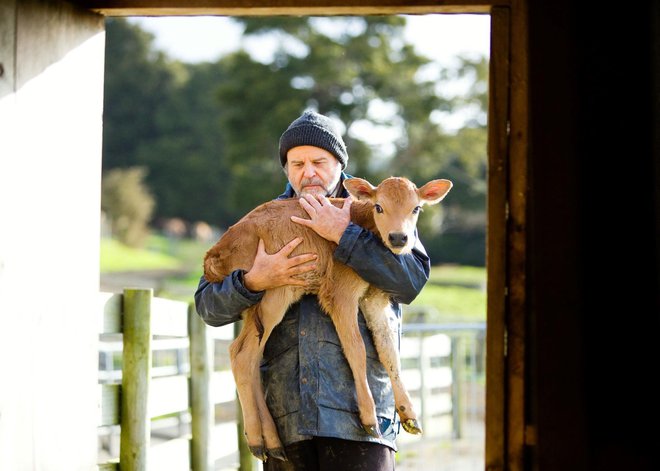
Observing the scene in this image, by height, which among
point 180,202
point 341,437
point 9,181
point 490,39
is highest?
point 180,202

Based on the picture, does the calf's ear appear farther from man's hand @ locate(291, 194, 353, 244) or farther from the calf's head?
man's hand @ locate(291, 194, 353, 244)

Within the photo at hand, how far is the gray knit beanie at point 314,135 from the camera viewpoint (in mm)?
4168

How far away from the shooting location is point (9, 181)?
3.70 metres

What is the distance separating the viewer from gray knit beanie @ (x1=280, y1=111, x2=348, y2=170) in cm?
417

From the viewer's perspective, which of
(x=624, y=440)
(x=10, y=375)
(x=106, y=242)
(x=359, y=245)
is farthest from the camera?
(x=106, y=242)

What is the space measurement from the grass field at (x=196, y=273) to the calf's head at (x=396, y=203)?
68.6 feet

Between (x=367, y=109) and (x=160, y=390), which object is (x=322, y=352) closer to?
(x=160, y=390)

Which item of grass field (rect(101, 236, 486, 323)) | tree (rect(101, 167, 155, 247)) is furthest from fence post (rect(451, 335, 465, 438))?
tree (rect(101, 167, 155, 247))

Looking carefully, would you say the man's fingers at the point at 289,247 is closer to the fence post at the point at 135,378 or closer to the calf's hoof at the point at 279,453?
the calf's hoof at the point at 279,453

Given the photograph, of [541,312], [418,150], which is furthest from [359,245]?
[418,150]

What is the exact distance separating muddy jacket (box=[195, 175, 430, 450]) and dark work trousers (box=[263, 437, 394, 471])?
41 millimetres

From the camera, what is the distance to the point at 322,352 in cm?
394

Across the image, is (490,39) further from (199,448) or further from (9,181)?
(199,448)

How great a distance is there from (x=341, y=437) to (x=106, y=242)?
39294 millimetres
